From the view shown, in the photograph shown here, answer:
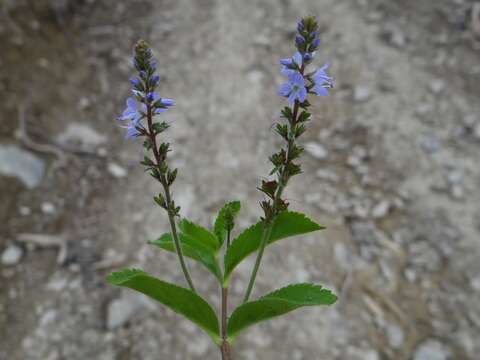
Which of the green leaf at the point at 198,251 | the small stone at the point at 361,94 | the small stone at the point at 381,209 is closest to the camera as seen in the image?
the green leaf at the point at 198,251

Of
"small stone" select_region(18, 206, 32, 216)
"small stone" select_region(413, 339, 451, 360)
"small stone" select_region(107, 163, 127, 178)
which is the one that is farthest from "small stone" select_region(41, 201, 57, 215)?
"small stone" select_region(413, 339, 451, 360)

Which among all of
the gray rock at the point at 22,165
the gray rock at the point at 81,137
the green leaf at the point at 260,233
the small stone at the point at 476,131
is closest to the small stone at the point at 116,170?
the gray rock at the point at 81,137

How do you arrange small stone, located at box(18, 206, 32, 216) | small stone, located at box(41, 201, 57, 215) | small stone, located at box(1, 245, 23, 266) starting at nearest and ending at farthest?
small stone, located at box(1, 245, 23, 266) → small stone, located at box(18, 206, 32, 216) → small stone, located at box(41, 201, 57, 215)

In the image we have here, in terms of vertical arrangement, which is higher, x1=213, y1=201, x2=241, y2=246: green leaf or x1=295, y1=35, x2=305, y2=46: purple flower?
x1=295, y1=35, x2=305, y2=46: purple flower

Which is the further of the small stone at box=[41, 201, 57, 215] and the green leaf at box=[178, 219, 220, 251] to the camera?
the small stone at box=[41, 201, 57, 215]

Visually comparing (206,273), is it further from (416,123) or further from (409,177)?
(416,123)

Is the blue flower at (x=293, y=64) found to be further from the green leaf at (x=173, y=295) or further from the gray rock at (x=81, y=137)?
the gray rock at (x=81, y=137)

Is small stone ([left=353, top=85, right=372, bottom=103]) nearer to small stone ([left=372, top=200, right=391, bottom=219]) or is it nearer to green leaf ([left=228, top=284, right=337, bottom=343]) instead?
small stone ([left=372, top=200, right=391, bottom=219])
